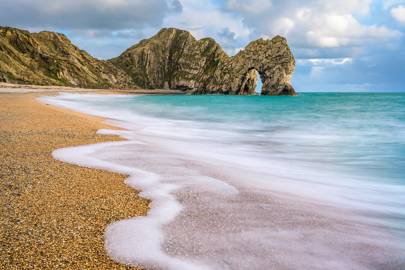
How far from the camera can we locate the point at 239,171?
422 inches

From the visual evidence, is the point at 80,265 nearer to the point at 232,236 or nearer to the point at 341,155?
the point at 232,236

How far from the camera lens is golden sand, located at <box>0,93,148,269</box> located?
4863 mm

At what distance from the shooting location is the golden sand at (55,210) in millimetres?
4863

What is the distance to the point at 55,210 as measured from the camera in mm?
6492

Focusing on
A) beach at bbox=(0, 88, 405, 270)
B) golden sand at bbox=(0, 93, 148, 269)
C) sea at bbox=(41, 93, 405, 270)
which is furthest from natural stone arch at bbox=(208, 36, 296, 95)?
golden sand at bbox=(0, 93, 148, 269)

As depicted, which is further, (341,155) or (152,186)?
(341,155)

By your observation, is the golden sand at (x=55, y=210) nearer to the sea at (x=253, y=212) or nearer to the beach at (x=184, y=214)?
the beach at (x=184, y=214)

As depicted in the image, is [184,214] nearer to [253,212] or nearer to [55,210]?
[253,212]

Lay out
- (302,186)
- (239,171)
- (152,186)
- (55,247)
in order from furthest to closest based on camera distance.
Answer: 1. (239,171)
2. (302,186)
3. (152,186)
4. (55,247)

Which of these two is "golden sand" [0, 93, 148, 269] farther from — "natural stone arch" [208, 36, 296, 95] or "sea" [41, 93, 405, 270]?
"natural stone arch" [208, 36, 296, 95]

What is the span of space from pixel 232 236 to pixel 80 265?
7.33ft

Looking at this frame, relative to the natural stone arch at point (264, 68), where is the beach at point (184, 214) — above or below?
below

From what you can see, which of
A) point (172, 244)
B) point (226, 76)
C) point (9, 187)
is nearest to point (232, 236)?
point (172, 244)

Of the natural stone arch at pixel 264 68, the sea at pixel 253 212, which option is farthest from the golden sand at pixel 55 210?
the natural stone arch at pixel 264 68
